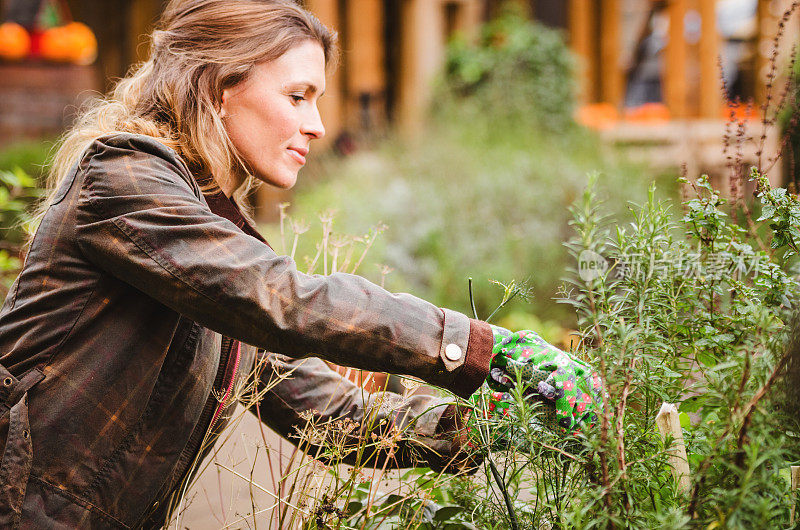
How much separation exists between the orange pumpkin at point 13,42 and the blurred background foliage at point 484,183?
462cm

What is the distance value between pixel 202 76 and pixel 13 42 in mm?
9326

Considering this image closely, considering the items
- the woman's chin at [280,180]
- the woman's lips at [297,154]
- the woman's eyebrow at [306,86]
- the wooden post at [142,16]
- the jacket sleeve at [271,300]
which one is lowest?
the jacket sleeve at [271,300]

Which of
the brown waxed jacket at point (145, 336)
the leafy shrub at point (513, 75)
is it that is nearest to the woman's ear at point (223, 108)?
the brown waxed jacket at point (145, 336)

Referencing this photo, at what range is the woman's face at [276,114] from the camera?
5.37ft

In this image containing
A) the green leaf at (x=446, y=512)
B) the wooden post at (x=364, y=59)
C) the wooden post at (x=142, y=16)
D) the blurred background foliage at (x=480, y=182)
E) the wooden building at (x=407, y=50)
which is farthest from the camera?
the wooden post at (x=142, y=16)

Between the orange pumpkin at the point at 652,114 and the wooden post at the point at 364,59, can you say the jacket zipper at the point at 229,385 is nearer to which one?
the wooden post at the point at 364,59

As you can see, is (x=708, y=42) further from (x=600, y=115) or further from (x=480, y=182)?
(x=480, y=182)

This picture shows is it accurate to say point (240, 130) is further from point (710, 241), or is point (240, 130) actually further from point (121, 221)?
point (710, 241)

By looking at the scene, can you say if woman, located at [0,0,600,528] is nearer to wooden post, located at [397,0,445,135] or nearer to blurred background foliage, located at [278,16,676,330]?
blurred background foliage, located at [278,16,676,330]

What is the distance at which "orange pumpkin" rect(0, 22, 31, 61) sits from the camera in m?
9.50

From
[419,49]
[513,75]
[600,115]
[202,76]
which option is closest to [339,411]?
[202,76]

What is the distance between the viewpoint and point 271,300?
1196 mm

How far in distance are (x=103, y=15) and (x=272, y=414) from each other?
1190 centimetres

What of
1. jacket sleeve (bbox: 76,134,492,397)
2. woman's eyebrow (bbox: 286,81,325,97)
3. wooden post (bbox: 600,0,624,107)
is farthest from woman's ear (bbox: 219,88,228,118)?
wooden post (bbox: 600,0,624,107)
